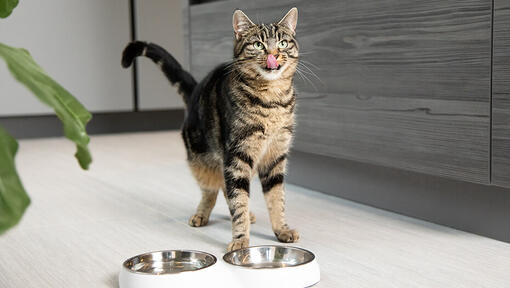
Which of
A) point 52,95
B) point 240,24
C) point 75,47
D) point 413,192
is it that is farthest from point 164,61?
point 75,47

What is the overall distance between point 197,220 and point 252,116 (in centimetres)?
41

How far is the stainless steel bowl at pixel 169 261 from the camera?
1.32m

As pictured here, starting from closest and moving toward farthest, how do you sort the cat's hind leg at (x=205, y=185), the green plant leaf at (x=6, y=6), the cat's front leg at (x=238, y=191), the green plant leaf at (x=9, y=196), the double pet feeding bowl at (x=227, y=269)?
the green plant leaf at (x=9, y=196) < the green plant leaf at (x=6, y=6) < the double pet feeding bowl at (x=227, y=269) < the cat's front leg at (x=238, y=191) < the cat's hind leg at (x=205, y=185)

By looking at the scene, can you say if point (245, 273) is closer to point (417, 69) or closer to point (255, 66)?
point (255, 66)

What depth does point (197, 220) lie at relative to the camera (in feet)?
5.85

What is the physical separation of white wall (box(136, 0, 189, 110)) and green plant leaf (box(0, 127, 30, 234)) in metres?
3.28

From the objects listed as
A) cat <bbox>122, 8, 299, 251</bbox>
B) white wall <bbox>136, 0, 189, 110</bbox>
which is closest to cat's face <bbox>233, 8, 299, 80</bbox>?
cat <bbox>122, 8, 299, 251</bbox>

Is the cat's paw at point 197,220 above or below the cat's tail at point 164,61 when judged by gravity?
below

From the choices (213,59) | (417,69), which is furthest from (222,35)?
(417,69)

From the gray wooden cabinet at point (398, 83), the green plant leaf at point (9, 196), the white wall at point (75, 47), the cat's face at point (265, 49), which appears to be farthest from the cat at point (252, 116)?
the white wall at point (75, 47)

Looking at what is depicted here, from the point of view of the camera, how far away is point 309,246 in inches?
61.8

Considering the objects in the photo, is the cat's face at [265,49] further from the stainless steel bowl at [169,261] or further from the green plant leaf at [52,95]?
the green plant leaf at [52,95]

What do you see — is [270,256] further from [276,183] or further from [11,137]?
[11,137]

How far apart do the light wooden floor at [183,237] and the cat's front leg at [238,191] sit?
9cm
